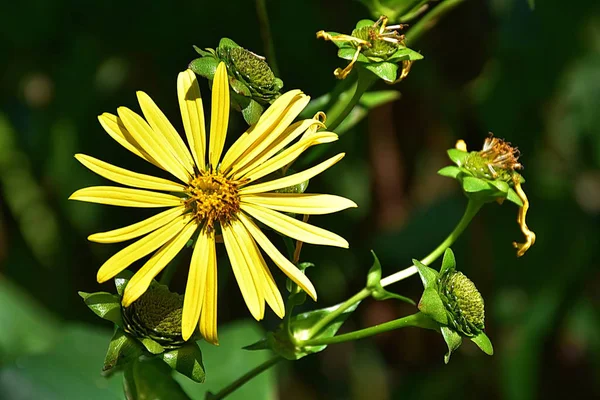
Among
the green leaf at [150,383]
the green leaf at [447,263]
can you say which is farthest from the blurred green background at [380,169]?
the green leaf at [447,263]

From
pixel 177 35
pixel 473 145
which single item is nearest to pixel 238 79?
pixel 177 35

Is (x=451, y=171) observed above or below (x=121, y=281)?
below

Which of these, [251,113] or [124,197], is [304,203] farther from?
[124,197]

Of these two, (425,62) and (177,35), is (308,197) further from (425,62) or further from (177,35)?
(425,62)

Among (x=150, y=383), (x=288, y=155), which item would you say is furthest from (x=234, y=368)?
(x=288, y=155)

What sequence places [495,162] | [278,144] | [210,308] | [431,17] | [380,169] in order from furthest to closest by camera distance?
1. [380,169]
2. [431,17]
3. [495,162]
4. [278,144]
5. [210,308]
